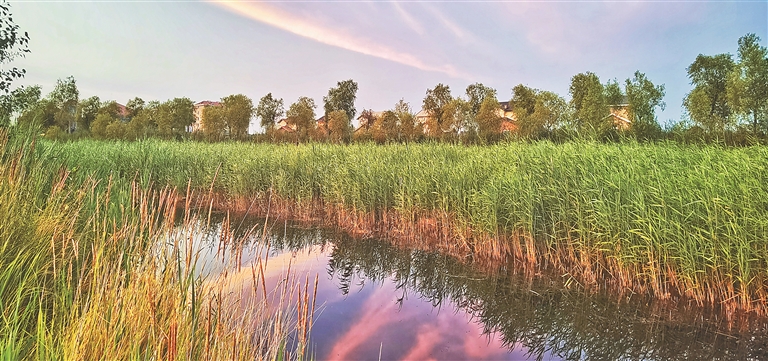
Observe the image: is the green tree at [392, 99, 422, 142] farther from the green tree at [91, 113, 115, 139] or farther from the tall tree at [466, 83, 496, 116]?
the green tree at [91, 113, 115, 139]

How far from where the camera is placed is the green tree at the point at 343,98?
5916 cm

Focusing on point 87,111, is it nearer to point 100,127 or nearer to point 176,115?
point 176,115

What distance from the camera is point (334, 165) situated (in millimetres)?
10758

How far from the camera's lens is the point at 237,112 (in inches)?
1714

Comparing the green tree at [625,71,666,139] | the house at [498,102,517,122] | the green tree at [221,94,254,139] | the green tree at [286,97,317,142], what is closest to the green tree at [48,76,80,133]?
the green tree at [221,94,254,139]

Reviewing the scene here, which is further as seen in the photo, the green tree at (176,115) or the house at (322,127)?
the green tree at (176,115)

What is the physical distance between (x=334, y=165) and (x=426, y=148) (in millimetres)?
2678

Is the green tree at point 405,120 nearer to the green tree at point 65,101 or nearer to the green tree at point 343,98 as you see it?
the green tree at point 343,98

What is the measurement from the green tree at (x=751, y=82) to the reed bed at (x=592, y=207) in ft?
88.7

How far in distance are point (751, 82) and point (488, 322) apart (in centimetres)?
3327

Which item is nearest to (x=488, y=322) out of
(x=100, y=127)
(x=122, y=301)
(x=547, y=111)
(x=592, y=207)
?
(x=592, y=207)

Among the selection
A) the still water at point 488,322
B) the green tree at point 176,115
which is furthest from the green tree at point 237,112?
the still water at point 488,322

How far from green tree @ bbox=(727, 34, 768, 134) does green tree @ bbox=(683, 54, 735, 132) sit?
466 centimetres

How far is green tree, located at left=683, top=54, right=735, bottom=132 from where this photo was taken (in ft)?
114
